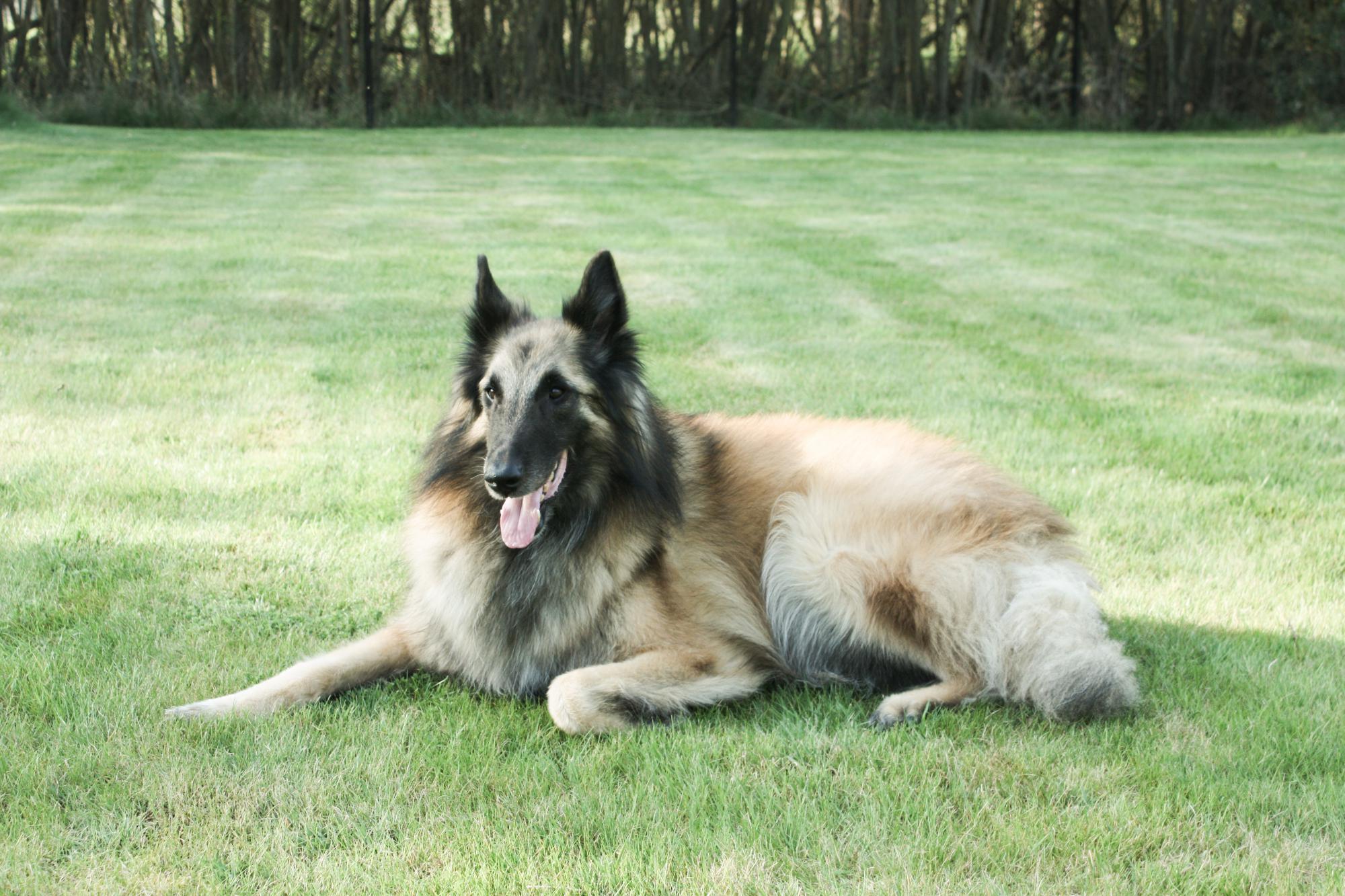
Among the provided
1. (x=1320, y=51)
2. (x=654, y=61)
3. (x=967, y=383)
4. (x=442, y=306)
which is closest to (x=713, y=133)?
(x=654, y=61)

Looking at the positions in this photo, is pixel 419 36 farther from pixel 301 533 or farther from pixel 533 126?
pixel 301 533

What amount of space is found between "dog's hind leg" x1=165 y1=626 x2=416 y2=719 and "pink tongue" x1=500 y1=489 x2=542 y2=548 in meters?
0.53

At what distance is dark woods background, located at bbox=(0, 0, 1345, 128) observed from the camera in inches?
891

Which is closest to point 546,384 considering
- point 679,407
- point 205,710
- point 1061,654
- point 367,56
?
point 205,710

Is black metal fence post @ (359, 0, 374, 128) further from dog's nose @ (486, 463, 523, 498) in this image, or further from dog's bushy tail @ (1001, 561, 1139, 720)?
dog's bushy tail @ (1001, 561, 1139, 720)

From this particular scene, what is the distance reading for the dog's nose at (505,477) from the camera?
3.42 meters

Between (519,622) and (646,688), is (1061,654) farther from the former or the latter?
(519,622)

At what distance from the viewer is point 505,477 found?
3.42 metres

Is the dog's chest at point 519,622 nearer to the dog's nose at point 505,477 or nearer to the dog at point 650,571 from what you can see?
the dog at point 650,571

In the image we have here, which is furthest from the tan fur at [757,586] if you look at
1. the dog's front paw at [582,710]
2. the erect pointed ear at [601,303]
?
the erect pointed ear at [601,303]

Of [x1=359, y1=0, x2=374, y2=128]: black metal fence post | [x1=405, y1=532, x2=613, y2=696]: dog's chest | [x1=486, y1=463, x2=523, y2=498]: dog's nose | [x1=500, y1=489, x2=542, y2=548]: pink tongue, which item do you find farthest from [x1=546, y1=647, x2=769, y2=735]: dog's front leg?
[x1=359, y1=0, x2=374, y2=128]: black metal fence post

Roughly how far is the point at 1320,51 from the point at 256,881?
28.0 metres

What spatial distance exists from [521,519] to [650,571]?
1.54ft

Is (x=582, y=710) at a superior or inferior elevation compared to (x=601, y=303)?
inferior
